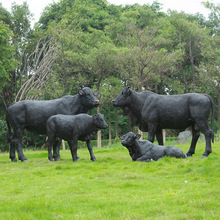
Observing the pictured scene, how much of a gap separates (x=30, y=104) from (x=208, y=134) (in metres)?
7.37

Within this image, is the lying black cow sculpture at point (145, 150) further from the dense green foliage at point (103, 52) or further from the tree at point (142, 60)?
the tree at point (142, 60)

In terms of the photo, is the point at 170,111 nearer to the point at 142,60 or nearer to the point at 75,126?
the point at 75,126

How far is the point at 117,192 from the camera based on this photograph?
22.0 ft

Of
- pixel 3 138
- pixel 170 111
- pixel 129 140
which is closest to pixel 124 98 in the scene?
pixel 170 111

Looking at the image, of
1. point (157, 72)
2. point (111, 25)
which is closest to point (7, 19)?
point (111, 25)

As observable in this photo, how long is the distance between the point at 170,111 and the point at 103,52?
14.6 m

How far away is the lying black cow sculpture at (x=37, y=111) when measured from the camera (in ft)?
44.2

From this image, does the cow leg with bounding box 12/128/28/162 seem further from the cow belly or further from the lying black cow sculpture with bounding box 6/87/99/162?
the cow belly

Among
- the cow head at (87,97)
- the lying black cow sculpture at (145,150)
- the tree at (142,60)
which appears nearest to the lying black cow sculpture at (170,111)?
the cow head at (87,97)

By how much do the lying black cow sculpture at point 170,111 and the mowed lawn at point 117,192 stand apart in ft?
7.60

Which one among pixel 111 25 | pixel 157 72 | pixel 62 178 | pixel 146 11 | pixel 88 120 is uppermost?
pixel 146 11

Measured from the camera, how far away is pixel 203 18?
41.4 metres

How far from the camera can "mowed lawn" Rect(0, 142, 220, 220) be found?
210 inches

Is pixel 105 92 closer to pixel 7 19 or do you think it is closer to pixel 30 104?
pixel 30 104
